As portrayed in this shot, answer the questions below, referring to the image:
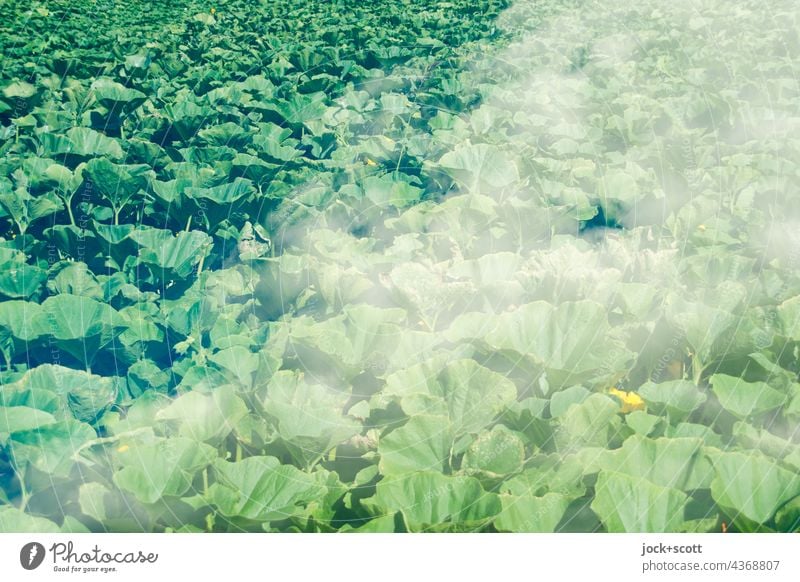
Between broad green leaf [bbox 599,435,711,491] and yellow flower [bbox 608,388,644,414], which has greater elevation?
broad green leaf [bbox 599,435,711,491]

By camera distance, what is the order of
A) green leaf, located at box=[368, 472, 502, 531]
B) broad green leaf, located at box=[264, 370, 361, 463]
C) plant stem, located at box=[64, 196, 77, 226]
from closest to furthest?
green leaf, located at box=[368, 472, 502, 531], broad green leaf, located at box=[264, 370, 361, 463], plant stem, located at box=[64, 196, 77, 226]

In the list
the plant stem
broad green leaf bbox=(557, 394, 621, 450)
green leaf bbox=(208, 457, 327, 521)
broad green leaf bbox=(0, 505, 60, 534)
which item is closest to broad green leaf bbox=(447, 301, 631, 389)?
broad green leaf bbox=(557, 394, 621, 450)

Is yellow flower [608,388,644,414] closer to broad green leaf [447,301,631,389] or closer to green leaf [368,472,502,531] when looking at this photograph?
broad green leaf [447,301,631,389]

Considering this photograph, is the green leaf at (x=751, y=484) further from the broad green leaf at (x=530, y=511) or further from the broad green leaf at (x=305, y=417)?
the broad green leaf at (x=305, y=417)

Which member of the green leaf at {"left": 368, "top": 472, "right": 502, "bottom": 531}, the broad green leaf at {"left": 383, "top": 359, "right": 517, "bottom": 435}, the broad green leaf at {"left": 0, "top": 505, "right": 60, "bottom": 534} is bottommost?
the broad green leaf at {"left": 0, "top": 505, "right": 60, "bottom": 534}

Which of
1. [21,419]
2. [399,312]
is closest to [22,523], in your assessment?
[21,419]

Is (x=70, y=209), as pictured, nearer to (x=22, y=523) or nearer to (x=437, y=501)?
(x=22, y=523)

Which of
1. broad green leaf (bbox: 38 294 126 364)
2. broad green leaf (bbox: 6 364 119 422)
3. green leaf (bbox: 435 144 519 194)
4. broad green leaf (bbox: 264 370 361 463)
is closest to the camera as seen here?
broad green leaf (bbox: 264 370 361 463)

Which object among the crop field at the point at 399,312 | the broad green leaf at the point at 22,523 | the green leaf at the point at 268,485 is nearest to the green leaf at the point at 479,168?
the crop field at the point at 399,312

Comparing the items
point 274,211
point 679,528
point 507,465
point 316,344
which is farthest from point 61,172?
point 679,528

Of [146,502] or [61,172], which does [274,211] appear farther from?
[146,502]
